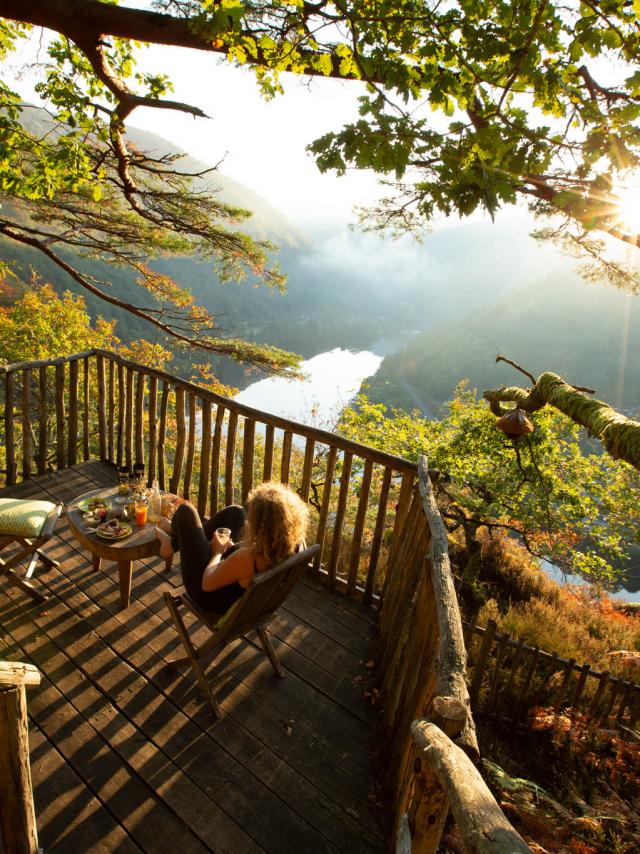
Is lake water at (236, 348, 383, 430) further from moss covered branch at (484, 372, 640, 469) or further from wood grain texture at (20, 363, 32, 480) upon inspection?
wood grain texture at (20, 363, 32, 480)

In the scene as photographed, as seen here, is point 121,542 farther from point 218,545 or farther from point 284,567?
point 284,567

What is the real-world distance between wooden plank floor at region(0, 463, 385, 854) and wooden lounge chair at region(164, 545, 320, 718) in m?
0.23

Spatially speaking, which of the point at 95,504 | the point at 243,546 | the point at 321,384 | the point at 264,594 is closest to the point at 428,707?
the point at 264,594

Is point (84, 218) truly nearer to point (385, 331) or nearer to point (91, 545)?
point (91, 545)

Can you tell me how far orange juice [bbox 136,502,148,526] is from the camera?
3107 mm

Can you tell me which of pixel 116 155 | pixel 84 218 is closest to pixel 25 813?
pixel 116 155

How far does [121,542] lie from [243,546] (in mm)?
1008

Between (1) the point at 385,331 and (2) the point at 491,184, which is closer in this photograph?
(2) the point at 491,184

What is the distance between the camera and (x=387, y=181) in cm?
512

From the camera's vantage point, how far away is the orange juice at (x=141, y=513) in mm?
3107

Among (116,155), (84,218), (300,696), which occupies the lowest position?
(300,696)

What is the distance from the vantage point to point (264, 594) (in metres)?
2.40

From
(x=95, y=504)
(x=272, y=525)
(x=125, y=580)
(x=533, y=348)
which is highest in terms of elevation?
(x=272, y=525)

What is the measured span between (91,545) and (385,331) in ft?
327
